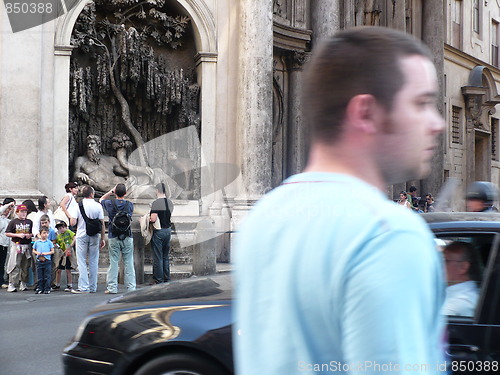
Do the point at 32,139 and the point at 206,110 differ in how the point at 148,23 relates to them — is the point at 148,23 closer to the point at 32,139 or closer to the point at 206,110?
the point at 206,110

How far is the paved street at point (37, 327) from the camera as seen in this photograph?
6.89 meters

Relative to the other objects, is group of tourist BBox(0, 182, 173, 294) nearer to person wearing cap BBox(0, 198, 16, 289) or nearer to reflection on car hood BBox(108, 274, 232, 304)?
person wearing cap BBox(0, 198, 16, 289)

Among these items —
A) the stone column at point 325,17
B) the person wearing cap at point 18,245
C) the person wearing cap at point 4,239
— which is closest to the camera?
the person wearing cap at point 18,245

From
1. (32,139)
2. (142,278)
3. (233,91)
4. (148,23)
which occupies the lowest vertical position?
(142,278)

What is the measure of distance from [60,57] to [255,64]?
14.3 feet

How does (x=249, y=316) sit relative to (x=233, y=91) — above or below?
below

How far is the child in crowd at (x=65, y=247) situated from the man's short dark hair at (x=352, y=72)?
11.7 m

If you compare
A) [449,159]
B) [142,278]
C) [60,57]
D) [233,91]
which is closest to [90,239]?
[142,278]

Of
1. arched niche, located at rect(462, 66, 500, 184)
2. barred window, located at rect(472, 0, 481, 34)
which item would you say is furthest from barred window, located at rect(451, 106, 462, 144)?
barred window, located at rect(472, 0, 481, 34)

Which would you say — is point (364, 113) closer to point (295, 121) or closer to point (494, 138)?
point (295, 121)

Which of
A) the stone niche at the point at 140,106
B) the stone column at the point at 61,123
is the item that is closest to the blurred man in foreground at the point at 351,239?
the stone niche at the point at 140,106

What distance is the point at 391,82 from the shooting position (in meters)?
1.15

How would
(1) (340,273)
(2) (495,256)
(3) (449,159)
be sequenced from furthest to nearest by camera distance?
(3) (449,159)
(2) (495,256)
(1) (340,273)

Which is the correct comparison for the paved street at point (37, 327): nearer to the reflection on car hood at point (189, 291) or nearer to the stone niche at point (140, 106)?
the reflection on car hood at point (189, 291)
